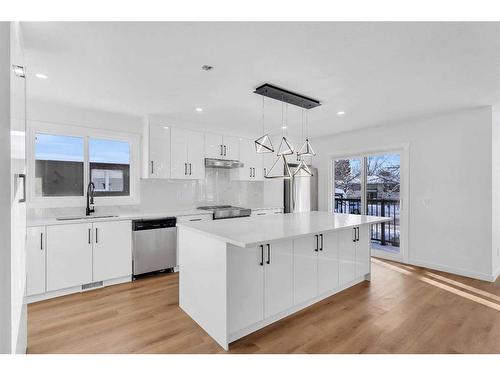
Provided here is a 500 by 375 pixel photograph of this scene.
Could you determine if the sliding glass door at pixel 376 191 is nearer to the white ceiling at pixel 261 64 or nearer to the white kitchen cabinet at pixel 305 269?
the white ceiling at pixel 261 64

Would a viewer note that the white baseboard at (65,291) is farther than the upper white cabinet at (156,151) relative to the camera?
No

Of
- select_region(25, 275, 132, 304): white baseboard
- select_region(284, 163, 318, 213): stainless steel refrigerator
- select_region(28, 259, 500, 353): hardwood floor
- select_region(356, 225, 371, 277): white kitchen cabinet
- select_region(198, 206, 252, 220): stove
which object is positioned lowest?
select_region(28, 259, 500, 353): hardwood floor

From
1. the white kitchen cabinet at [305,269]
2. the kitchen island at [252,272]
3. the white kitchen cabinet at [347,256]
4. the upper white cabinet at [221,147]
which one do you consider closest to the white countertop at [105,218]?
the upper white cabinet at [221,147]

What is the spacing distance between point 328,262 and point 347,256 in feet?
1.35

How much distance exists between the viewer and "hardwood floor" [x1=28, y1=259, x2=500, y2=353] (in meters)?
2.08

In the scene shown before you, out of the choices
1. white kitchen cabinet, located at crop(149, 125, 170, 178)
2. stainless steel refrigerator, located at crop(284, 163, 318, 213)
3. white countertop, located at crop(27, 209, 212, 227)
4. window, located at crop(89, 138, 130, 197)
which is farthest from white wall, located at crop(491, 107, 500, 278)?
window, located at crop(89, 138, 130, 197)

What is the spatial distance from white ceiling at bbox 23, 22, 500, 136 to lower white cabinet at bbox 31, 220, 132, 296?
1.61 meters

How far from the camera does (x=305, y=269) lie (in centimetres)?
266

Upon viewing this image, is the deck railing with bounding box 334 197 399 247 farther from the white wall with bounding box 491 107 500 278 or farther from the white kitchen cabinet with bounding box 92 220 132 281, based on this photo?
the white kitchen cabinet with bounding box 92 220 132 281

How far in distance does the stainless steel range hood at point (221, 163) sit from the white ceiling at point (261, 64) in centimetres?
Result: 109

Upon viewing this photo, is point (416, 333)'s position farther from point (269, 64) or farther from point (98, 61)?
point (98, 61)

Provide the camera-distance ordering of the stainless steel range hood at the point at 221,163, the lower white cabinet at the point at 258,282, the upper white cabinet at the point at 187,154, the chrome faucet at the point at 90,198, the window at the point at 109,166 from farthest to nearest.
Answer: the stainless steel range hood at the point at 221,163 < the upper white cabinet at the point at 187,154 < the window at the point at 109,166 < the chrome faucet at the point at 90,198 < the lower white cabinet at the point at 258,282

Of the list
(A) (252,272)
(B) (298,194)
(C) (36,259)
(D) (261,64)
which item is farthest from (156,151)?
(B) (298,194)

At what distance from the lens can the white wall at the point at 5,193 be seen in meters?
1.14
